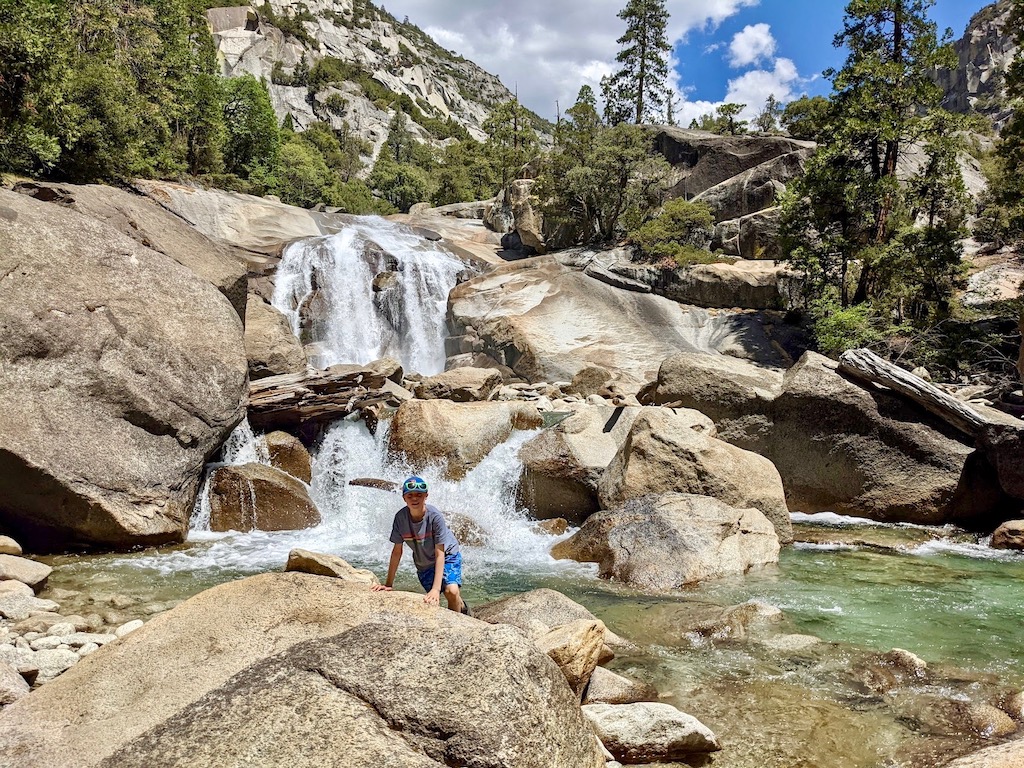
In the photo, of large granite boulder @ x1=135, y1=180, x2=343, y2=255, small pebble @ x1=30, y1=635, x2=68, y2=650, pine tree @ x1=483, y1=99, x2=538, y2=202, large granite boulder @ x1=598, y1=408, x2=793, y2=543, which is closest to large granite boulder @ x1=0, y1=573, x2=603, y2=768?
small pebble @ x1=30, y1=635, x2=68, y2=650

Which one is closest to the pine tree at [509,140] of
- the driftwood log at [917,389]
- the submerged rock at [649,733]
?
the driftwood log at [917,389]

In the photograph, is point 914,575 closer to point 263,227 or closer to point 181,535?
point 181,535

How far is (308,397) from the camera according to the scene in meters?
14.7

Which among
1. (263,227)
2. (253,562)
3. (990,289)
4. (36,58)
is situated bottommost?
(253,562)

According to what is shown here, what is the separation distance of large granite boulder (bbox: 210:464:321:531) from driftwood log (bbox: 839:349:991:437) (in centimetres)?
1163

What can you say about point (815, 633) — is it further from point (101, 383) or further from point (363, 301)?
point (363, 301)

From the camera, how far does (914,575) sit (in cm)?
1031

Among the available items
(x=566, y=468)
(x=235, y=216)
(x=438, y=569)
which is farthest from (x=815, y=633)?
(x=235, y=216)

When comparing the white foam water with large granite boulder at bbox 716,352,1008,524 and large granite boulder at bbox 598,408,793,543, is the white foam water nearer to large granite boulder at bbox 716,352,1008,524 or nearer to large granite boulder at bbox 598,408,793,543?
large granite boulder at bbox 598,408,793,543

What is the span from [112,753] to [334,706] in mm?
1076

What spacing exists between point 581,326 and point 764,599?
17.1 m

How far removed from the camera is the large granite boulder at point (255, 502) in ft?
41.0

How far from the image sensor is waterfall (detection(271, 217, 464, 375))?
23812mm

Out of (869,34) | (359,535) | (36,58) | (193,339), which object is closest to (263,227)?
(36,58)
